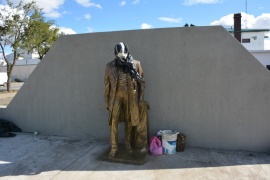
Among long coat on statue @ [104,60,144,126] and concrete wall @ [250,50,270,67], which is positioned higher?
concrete wall @ [250,50,270,67]

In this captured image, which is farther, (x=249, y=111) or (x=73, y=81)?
(x=73, y=81)

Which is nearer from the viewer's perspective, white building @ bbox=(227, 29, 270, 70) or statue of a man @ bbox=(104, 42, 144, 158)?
statue of a man @ bbox=(104, 42, 144, 158)

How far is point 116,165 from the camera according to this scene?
3914 mm

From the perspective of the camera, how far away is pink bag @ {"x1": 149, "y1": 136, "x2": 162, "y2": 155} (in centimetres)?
430

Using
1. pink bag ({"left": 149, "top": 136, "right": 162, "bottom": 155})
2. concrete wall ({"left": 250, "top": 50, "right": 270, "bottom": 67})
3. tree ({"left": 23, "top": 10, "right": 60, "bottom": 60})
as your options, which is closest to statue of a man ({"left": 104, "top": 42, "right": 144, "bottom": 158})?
pink bag ({"left": 149, "top": 136, "right": 162, "bottom": 155})

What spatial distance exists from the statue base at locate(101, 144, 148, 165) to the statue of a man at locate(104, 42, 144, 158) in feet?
0.29

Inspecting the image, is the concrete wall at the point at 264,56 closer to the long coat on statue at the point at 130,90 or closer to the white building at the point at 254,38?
the white building at the point at 254,38

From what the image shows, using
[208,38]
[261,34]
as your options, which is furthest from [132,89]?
[261,34]

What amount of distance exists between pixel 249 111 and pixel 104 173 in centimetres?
269

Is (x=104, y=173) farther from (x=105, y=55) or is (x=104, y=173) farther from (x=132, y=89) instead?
(x=105, y=55)

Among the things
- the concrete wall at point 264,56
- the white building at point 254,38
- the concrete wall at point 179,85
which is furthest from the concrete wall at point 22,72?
the concrete wall at point 179,85

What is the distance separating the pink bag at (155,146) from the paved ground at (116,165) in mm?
110

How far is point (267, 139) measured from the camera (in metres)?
4.32

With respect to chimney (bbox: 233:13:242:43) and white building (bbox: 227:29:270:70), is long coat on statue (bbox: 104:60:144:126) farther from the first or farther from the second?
white building (bbox: 227:29:270:70)
